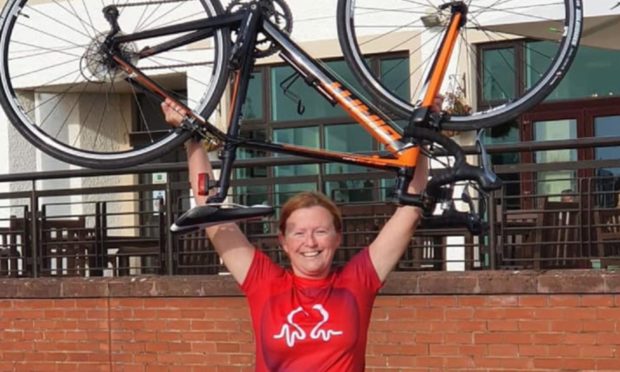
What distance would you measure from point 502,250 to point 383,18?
6.50ft

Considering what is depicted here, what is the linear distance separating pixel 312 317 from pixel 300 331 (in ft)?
0.19

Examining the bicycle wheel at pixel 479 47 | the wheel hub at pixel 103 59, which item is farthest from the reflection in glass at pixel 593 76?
the wheel hub at pixel 103 59

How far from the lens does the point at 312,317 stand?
3297mm

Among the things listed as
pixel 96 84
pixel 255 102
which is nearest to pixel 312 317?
pixel 96 84

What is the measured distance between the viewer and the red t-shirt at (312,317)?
10.7 ft

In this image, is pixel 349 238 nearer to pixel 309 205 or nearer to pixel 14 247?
pixel 14 247

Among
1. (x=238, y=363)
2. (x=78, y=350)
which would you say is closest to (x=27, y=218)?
(x=78, y=350)

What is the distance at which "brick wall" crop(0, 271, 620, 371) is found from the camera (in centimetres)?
631

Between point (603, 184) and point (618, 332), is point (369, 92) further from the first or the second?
point (603, 184)

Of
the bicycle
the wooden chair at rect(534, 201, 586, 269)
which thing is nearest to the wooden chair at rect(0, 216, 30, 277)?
the bicycle

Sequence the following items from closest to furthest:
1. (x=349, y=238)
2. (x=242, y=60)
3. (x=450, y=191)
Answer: (x=450, y=191) → (x=242, y=60) → (x=349, y=238)

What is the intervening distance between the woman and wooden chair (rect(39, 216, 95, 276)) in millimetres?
4628

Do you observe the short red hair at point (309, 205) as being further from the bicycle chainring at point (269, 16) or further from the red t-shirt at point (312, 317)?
the bicycle chainring at point (269, 16)

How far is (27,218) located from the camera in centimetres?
807
